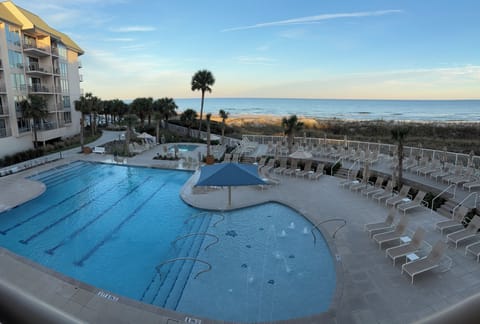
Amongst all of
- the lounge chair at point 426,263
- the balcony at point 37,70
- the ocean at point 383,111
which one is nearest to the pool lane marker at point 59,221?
the lounge chair at point 426,263

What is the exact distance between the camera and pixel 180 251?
9.21 m

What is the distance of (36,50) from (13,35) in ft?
6.52

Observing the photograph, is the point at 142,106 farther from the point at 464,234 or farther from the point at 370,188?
the point at 464,234

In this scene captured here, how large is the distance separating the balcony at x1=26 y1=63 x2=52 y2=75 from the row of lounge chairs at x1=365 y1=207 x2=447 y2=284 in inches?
1125

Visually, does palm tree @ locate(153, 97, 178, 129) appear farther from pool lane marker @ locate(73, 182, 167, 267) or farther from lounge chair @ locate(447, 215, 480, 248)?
lounge chair @ locate(447, 215, 480, 248)

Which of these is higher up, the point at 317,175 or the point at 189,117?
the point at 189,117

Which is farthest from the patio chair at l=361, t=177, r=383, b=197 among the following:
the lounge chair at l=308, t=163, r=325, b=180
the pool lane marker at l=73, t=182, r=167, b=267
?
the pool lane marker at l=73, t=182, r=167, b=267

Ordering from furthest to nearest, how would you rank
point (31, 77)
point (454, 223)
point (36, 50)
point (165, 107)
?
point (165, 107) → point (31, 77) → point (36, 50) → point (454, 223)

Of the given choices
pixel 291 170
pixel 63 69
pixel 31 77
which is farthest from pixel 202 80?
pixel 291 170

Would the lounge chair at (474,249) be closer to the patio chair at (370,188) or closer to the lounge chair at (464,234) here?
the lounge chair at (464,234)

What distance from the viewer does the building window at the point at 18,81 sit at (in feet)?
73.5

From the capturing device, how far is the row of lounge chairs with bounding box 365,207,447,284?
7211 millimetres

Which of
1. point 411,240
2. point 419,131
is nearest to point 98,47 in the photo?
point 411,240

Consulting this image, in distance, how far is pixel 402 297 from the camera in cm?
651
